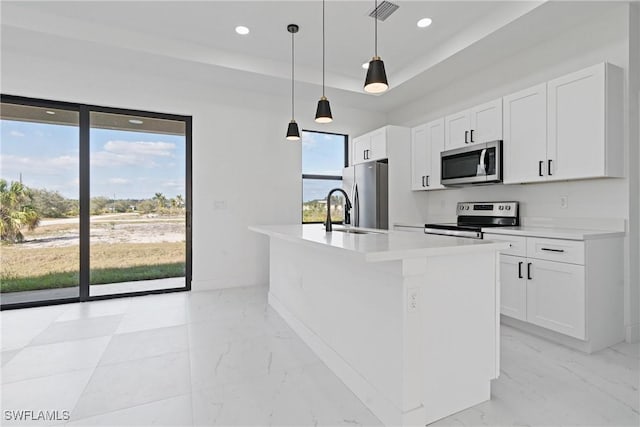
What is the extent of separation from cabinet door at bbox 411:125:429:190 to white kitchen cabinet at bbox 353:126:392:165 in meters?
0.41

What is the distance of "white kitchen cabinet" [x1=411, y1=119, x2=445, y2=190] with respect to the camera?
4.04 metres

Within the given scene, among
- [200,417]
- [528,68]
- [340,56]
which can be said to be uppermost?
[340,56]

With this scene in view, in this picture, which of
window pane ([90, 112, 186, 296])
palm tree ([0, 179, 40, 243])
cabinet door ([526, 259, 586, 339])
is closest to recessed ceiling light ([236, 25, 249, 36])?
window pane ([90, 112, 186, 296])

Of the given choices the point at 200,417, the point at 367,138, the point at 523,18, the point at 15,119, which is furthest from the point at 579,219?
the point at 15,119

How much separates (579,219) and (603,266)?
1.95 feet

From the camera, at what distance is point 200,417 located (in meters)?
1.63

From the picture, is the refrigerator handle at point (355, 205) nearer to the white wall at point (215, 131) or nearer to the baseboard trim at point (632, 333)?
the white wall at point (215, 131)

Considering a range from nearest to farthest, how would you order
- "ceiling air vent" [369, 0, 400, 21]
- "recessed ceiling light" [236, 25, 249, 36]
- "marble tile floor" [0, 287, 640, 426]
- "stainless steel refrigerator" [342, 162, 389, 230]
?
"marble tile floor" [0, 287, 640, 426], "ceiling air vent" [369, 0, 400, 21], "recessed ceiling light" [236, 25, 249, 36], "stainless steel refrigerator" [342, 162, 389, 230]

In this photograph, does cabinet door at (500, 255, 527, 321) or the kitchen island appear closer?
the kitchen island

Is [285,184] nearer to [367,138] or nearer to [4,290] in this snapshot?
[367,138]

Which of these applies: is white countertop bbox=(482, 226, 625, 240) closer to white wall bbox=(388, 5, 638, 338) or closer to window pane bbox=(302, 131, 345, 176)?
white wall bbox=(388, 5, 638, 338)

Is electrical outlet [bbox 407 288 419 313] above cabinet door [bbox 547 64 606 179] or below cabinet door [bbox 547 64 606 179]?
below

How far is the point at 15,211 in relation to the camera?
137 inches

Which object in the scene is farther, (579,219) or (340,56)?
(340,56)
